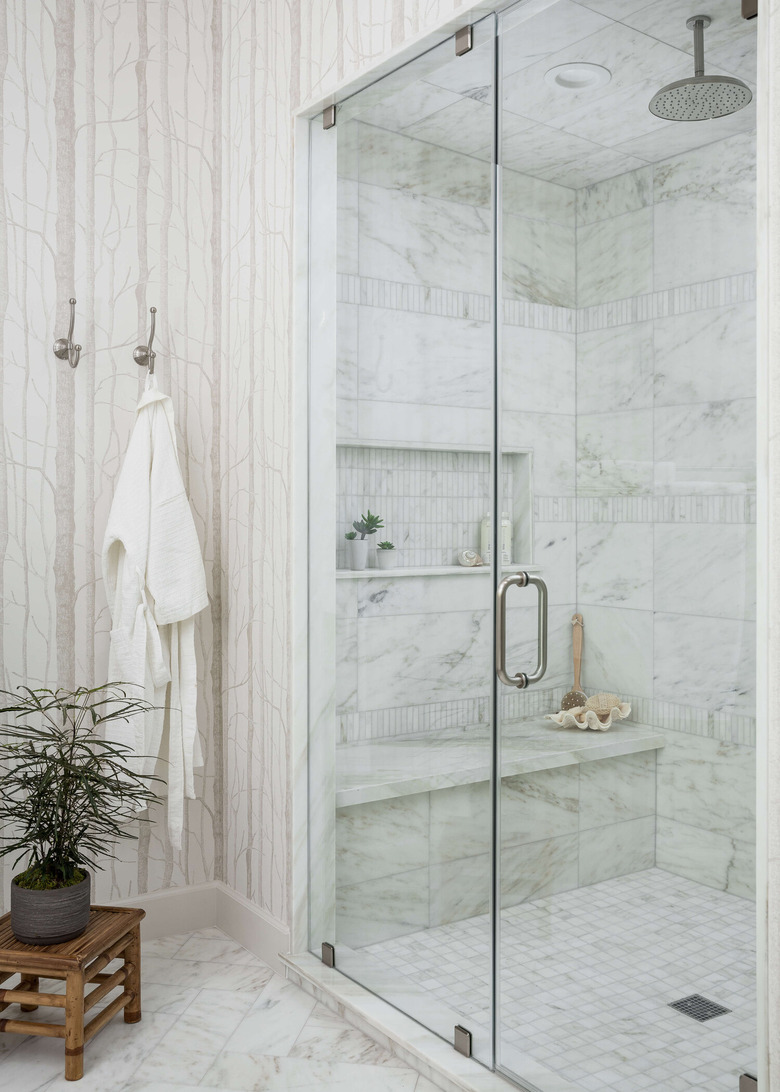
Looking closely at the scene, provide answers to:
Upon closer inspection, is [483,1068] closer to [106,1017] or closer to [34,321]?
[106,1017]

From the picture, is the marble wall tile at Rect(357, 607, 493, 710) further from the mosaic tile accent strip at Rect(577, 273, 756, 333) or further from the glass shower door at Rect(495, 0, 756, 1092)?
the mosaic tile accent strip at Rect(577, 273, 756, 333)

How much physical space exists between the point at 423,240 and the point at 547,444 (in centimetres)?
60

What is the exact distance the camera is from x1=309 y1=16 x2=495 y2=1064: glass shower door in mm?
1970

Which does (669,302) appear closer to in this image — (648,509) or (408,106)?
(648,509)

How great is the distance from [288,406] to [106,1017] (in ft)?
5.07

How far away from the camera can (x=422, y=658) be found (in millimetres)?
2139

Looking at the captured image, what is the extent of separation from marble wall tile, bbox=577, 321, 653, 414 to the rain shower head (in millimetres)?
348

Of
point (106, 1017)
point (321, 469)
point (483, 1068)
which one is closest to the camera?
point (483, 1068)

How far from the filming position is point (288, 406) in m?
2.50

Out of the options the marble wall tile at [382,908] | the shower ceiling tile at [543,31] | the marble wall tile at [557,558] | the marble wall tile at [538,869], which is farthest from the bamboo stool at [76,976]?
the shower ceiling tile at [543,31]

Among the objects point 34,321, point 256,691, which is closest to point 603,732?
point 256,691

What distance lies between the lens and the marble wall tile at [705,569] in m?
1.48

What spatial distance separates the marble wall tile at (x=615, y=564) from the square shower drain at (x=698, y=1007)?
655mm

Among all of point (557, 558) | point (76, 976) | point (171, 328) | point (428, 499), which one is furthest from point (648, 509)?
point (171, 328)
